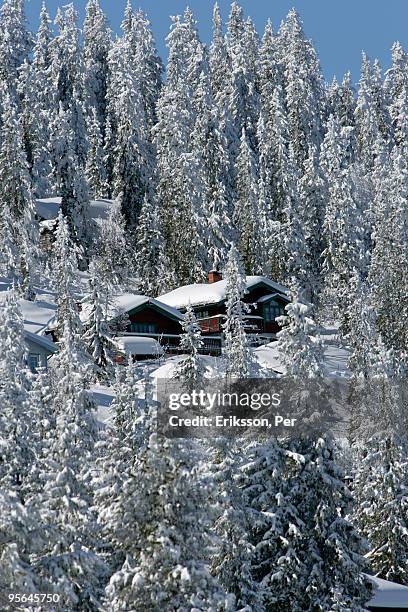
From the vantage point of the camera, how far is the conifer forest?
2652 cm

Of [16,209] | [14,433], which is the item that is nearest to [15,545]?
[14,433]

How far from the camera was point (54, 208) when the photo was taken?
80.4 m

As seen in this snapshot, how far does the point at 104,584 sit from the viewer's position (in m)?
28.0

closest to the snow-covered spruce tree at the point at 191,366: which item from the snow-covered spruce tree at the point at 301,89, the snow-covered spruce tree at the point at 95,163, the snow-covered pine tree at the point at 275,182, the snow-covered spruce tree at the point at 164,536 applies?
the snow-covered spruce tree at the point at 164,536

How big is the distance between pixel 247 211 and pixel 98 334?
28.5 m

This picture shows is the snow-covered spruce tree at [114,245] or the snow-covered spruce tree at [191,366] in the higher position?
the snow-covered spruce tree at [114,245]

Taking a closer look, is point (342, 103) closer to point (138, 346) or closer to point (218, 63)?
point (218, 63)

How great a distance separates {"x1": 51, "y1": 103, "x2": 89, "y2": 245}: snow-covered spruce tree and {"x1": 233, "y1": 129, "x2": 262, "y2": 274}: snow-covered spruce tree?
11859mm

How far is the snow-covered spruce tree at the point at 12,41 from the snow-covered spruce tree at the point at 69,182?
10.1 meters

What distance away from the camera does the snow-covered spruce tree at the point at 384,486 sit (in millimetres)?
39688

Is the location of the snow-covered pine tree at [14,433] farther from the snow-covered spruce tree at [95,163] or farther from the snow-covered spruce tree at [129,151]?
the snow-covered spruce tree at [95,163]

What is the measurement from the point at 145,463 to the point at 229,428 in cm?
783

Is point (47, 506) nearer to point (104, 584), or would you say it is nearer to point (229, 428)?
point (104, 584)

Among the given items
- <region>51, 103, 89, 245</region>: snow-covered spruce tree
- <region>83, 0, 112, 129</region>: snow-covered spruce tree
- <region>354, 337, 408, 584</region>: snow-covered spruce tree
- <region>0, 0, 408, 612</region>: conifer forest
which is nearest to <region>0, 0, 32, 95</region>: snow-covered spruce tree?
<region>0, 0, 408, 612</region>: conifer forest
